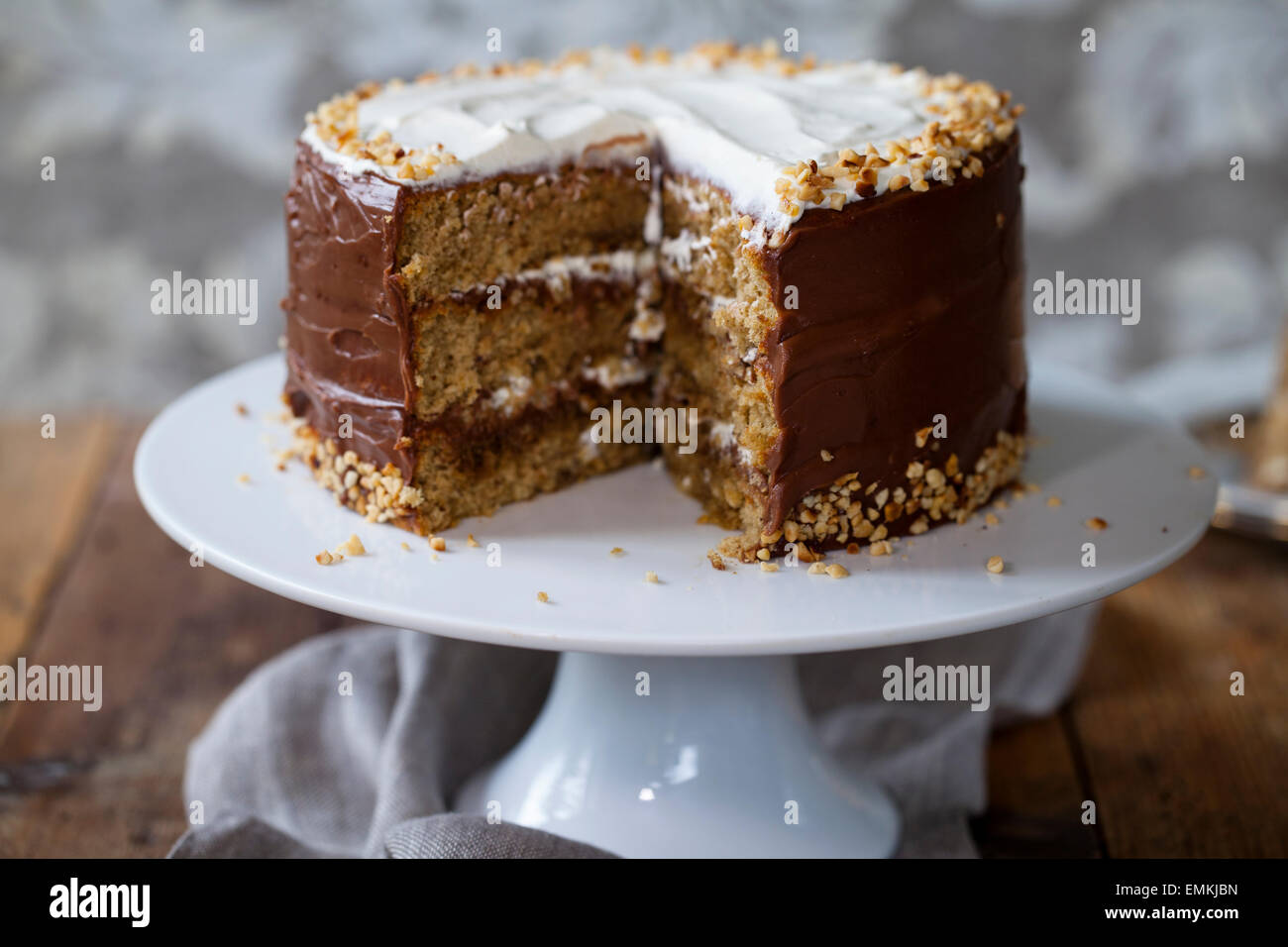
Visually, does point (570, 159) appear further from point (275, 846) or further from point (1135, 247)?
point (1135, 247)

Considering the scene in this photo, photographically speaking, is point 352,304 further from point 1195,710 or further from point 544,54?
point 544,54

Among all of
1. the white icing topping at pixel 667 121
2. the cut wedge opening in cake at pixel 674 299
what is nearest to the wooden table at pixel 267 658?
the cut wedge opening in cake at pixel 674 299

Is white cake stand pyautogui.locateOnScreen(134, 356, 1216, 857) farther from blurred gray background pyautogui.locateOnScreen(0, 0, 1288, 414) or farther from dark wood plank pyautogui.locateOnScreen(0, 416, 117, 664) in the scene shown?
blurred gray background pyautogui.locateOnScreen(0, 0, 1288, 414)

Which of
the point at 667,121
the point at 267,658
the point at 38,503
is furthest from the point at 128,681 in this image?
the point at 667,121

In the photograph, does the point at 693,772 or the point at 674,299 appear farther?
the point at 674,299

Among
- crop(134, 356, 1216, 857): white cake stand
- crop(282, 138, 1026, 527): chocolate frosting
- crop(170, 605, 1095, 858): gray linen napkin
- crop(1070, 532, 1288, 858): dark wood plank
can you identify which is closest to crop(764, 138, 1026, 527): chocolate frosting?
crop(282, 138, 1026, 527): chocolate frosting
